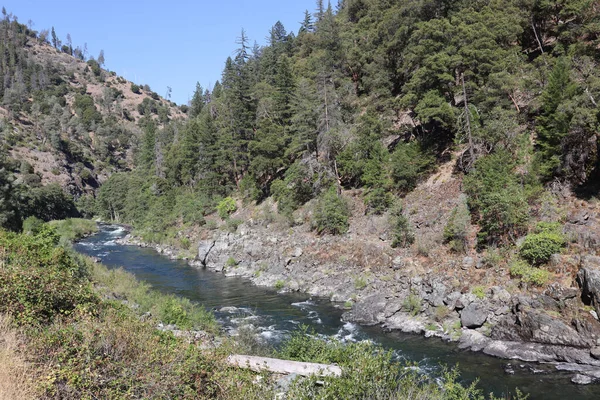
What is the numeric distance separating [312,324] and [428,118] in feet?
63.4

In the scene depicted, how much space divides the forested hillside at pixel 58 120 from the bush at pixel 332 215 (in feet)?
106

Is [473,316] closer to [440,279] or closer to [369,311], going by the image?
[440,279]

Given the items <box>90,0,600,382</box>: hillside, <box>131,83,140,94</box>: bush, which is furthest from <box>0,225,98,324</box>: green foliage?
<box>131,83,140,94</box>: bush

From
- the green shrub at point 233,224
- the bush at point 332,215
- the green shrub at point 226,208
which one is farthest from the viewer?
the green shrub at point 226,208

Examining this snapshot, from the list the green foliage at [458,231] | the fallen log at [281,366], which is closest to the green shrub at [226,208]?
the green foliage at [458,231]

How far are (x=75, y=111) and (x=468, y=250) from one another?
13772 cm

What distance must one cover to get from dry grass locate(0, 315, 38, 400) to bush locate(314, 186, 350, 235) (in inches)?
1066

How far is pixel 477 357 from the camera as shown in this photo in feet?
52.9

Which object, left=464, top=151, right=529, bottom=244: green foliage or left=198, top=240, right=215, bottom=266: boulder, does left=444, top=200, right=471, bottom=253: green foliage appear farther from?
left=198, top=240, right=215, bottom=266: boulder

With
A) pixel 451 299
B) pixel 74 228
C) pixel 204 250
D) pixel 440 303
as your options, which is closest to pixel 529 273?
pixel 451 299

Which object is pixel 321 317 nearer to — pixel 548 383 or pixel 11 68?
pixel 548 383

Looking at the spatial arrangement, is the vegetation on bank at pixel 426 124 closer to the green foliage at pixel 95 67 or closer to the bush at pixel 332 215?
the bush at pixel 332 215

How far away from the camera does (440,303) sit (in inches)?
798

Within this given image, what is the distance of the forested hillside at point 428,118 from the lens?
24.0 meters
